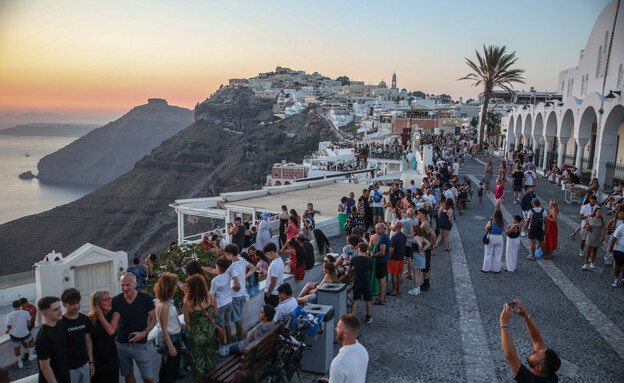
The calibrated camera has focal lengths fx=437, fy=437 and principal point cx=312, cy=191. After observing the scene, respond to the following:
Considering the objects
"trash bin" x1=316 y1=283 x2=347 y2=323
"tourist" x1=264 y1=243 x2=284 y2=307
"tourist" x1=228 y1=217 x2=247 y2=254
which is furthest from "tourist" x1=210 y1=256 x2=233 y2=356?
"tourist" x1=228 y1=217 x2=247 y2=254

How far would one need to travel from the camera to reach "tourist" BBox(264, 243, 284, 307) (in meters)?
6.15

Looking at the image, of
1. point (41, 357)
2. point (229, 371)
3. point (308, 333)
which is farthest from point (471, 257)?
point (41, 357)

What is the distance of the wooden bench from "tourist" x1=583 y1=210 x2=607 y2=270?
287 inches

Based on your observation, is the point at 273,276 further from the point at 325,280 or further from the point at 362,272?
the point at 362,272

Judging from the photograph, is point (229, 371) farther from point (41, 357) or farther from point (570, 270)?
point (570, 270)

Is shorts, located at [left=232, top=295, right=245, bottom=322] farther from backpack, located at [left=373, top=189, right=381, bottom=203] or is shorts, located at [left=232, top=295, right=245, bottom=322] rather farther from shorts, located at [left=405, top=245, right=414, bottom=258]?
backpack, located at [left=373, top=189, right=381, bottom=203]

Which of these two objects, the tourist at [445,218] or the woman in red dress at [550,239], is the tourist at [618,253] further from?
the tourist at [445,218]

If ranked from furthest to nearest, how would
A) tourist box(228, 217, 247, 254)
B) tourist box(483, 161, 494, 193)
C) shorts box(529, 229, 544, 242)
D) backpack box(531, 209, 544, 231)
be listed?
tourist box(483, 161, 494, 193)
tourist box(228, 217, 247, 254)
shorts box(529, 229, 544, 242)
backpack box(531, 209, 544, 231)

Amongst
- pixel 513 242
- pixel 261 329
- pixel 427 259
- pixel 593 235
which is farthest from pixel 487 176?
pixel 261 329

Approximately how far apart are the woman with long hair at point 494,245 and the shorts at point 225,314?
5485 mm

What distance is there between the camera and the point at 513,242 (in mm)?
8891

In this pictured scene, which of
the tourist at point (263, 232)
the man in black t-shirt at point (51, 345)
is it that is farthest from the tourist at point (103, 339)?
the tourist at point (263, 232)

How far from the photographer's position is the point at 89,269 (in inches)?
490

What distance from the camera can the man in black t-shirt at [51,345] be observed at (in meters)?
3.63
